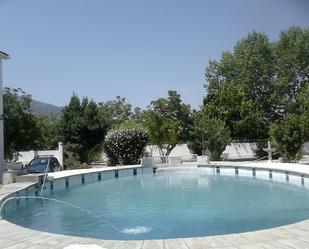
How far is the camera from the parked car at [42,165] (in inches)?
815

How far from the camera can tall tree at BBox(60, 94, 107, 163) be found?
27.8 meters

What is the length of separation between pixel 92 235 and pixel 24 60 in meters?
15.1

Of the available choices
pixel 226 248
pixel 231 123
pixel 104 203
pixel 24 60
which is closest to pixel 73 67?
pixel 24 60

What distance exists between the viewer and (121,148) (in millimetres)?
27016

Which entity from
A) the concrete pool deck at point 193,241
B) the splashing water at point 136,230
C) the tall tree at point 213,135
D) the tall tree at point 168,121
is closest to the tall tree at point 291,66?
the tall tree at point 168,121

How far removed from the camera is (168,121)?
32719 millimetres

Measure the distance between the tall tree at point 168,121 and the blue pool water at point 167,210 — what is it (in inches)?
565

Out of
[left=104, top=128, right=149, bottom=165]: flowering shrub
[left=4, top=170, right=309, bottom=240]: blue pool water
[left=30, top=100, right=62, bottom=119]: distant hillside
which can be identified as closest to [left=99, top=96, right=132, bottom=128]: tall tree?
[left=30, top=100, right=62, bottom=119]: distant hillside

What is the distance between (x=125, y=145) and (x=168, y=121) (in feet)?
22.3

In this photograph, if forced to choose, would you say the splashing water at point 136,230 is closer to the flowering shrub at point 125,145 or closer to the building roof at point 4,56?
the building roof at point 4,56

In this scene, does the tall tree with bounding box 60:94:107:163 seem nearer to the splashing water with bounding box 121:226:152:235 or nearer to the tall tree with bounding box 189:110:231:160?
the tall tree with bounding box 189:110:231:160

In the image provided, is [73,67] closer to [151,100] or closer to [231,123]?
[151,100]

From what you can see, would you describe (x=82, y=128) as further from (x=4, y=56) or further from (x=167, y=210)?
(x=167, y=210)

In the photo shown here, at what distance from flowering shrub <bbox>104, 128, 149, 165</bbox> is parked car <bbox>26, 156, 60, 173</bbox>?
206 inches
